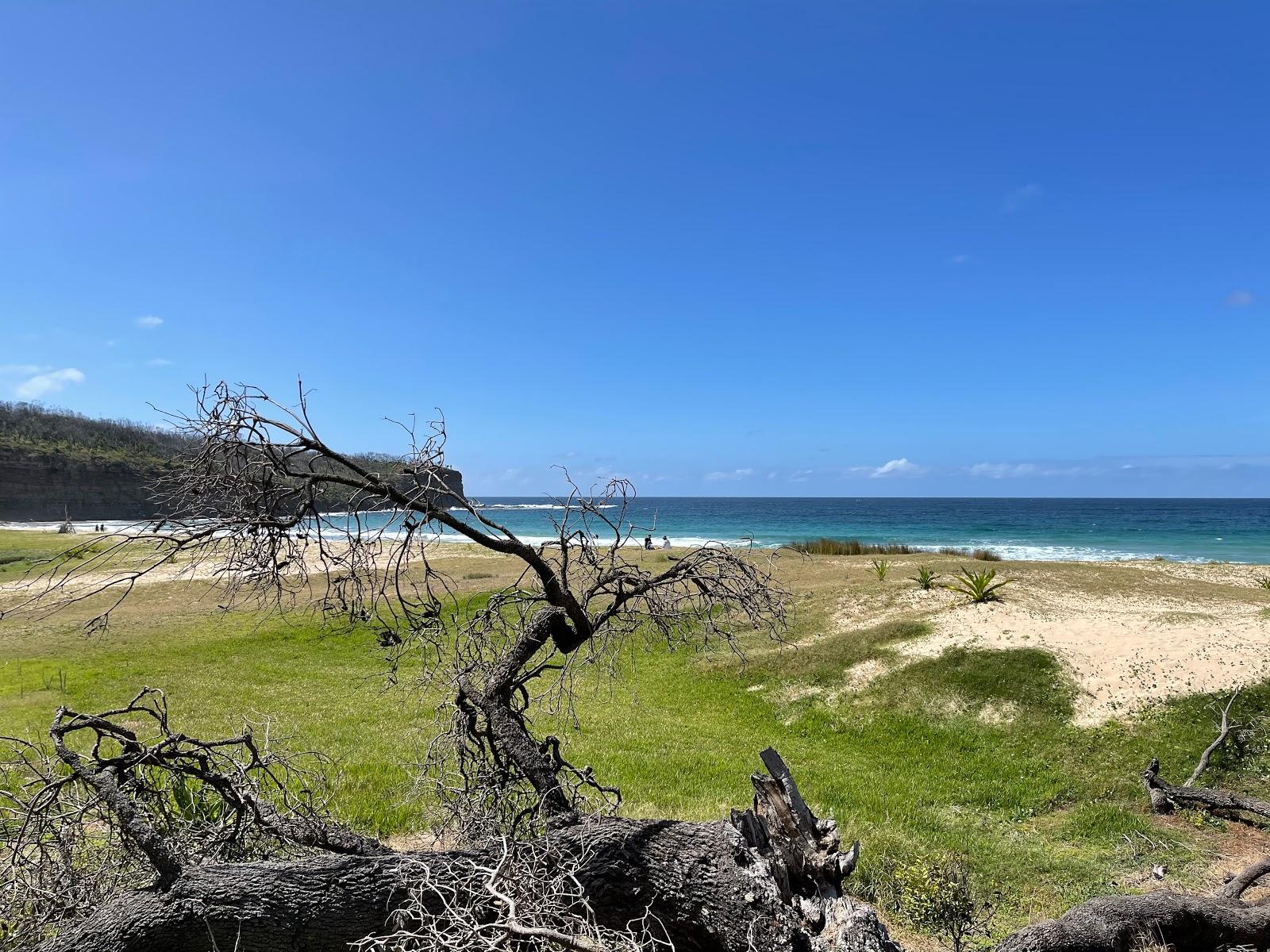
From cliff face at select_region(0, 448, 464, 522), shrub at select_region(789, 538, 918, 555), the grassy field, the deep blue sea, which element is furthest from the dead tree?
cliff face at select_region(0, 448, 464, 522)

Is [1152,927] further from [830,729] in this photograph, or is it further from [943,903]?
[830,729]

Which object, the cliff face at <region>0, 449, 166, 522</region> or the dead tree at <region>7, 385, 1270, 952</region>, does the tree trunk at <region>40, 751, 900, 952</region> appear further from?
the cliff face at <region>0, 449, 166, 522</region>

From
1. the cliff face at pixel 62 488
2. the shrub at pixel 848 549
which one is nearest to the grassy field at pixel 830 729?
the shrub at pixel 848 549

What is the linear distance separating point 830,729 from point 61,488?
91.6m

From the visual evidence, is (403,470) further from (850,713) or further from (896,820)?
(850,713)

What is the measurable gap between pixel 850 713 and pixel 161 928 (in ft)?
37.1

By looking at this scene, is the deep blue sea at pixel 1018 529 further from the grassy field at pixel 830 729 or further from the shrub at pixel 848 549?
the grassy field at pixel 830 729

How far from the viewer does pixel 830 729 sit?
40.7 feet

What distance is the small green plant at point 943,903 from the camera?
207 inches

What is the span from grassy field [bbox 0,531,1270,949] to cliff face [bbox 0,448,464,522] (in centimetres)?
6627

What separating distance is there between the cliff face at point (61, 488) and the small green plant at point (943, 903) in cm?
8089

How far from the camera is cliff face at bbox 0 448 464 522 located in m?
73.3

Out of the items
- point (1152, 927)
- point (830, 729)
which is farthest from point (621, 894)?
point (830, 729)

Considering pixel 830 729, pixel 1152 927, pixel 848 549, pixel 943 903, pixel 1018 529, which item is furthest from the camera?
pixel 1018 529
